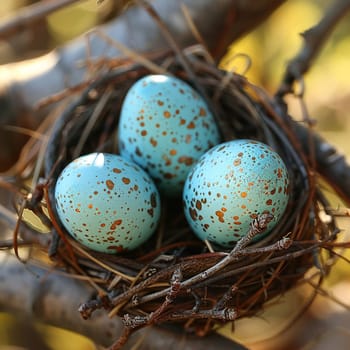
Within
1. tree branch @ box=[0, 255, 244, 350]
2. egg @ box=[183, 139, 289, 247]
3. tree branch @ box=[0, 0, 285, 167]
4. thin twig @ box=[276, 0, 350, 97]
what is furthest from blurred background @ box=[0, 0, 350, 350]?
egg @ box=[183, 139, 289, 247]

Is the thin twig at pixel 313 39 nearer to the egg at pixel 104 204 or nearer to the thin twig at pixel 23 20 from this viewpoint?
the egg at pixel 104 204

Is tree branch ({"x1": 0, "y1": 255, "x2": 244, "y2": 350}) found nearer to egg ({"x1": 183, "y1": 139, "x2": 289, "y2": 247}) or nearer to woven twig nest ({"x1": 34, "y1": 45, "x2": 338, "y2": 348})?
woven twig nest ({"x1": 34, "y1": 45, "x2": 338, "y2": 348})

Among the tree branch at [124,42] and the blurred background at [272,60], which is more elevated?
the tree branch at [124,42]

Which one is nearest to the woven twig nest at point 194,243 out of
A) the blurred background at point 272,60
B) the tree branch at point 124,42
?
the tree branch at point 124,42

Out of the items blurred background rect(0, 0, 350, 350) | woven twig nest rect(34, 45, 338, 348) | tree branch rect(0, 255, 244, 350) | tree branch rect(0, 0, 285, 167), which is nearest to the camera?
woven twig nest rect(34, 45, 338, 348)

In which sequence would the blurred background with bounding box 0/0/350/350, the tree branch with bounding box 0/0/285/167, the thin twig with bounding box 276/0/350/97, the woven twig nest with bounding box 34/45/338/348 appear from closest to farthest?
1. the woven twig nest with bounding box 34/45/338/348
2. the thin twig with bounding box 276/0/350/97
3. the tree branch with bounding box 0/0/285/167
4. the blurred background with bounding box 0/0/350/350

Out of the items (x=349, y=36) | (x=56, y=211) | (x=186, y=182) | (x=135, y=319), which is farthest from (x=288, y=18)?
(x=135, y=319)
